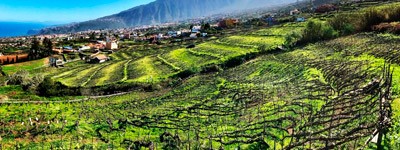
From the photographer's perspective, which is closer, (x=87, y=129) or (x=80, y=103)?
(x=87, y=129)

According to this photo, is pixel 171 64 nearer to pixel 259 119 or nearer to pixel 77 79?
pixel 77 79

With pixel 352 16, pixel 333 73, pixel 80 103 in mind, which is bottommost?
pixel 80 103

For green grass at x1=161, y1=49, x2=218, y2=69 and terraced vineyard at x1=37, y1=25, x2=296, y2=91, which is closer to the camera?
terraced vineyard at x1=37, y1=25, x2=296, y2=91

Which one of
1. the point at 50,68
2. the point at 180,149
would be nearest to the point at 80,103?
the point at 180,149

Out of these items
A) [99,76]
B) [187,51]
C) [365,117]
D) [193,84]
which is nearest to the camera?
[365,117]

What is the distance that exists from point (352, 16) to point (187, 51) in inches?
1794

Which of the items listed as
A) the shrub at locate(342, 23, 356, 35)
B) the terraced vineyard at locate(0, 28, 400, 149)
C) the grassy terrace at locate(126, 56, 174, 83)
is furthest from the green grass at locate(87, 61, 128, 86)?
the shrub at locate(342, 23, 356, 35)

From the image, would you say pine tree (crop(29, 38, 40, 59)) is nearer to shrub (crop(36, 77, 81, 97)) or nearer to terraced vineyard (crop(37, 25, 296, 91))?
terraced vineyard (crop(37, 25, 296, 91))

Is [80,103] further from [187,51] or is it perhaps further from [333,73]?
[187,51]

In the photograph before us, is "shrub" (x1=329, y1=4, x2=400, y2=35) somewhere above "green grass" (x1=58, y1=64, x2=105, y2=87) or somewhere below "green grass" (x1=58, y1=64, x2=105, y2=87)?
above

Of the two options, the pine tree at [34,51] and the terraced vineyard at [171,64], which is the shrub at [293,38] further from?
the pine tree at [34,51]

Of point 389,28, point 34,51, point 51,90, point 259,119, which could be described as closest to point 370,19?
point 389,28

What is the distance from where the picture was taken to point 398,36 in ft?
220

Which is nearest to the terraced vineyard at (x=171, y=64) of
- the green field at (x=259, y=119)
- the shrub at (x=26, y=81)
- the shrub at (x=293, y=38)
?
the shrub at (x=293, y=38)
